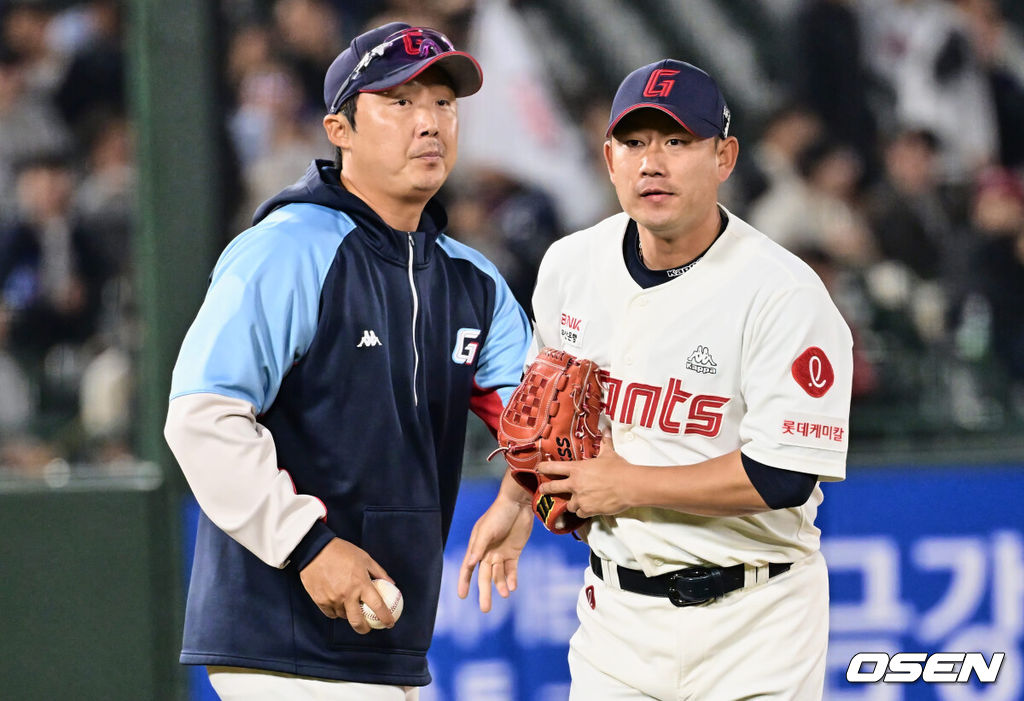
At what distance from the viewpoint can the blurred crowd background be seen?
4699 mm

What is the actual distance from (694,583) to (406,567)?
619 millimetres

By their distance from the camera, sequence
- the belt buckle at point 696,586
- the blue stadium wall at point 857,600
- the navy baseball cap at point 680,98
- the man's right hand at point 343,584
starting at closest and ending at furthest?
1. the man's right hand at point 343,584
2. the navy baseball cap at point 680,98
3. the belt buckle at point 696,586
4. the blue stadium wall at point 857,600

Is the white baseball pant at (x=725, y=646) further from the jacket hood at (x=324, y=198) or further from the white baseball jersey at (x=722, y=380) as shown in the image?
the jacket hood at (x=324, y=198)

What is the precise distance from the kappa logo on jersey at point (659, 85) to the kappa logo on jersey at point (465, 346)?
2.24 ft

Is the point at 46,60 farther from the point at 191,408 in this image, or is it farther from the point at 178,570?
the point at 191,408

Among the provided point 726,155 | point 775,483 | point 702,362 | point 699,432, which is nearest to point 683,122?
point 726,155

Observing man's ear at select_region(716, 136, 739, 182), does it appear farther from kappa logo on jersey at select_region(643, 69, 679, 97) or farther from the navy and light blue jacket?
the navy and light blue jacket

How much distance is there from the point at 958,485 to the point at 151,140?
312 cm

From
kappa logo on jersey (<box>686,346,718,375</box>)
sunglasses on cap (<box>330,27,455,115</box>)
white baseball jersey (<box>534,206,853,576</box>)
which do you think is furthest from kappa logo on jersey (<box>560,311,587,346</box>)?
sunglasses on cap (<box>330,27,455,115</box>)

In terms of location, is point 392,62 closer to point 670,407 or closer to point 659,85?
point 659,85

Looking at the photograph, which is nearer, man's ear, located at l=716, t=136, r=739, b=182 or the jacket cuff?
the jacket cuff

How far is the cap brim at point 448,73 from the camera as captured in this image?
8.99 feet

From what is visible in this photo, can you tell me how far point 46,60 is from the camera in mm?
5219

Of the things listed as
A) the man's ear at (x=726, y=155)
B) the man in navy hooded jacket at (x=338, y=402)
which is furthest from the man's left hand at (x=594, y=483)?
the man's ear at (x=726, y=155)
